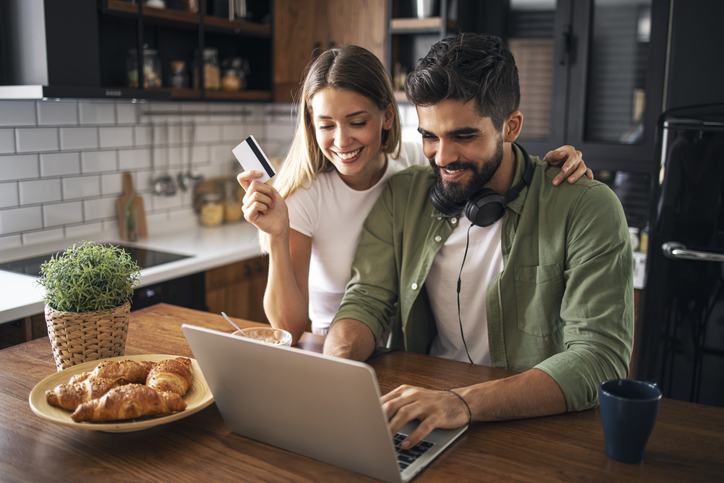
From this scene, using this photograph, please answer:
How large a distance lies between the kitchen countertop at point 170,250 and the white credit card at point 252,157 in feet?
3.05

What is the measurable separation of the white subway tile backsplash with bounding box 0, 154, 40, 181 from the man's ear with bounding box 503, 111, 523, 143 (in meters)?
2.13

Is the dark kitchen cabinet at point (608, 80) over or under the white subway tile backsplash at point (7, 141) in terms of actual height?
over

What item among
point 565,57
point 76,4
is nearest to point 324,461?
point 76,4

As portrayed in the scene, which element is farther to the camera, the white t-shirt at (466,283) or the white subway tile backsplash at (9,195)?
the white subway tile backsplash at (9,195)

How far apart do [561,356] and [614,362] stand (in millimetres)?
119

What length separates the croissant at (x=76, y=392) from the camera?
3.59ft

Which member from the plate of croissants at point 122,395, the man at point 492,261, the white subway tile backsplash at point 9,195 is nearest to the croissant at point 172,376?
the plate of croissants at point 122,395

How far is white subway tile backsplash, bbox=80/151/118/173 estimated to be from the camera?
9.71ft

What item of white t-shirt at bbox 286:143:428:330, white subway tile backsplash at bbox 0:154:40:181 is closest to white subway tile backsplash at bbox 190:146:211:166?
white subway tile backsplash at bbox 0:154:40:181

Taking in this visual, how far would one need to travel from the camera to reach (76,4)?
7.95 ft

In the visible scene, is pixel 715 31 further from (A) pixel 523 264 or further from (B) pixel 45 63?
(B) pixel 45 63

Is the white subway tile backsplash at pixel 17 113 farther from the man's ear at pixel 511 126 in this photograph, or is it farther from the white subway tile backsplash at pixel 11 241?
the man's ear at pixel 511 126

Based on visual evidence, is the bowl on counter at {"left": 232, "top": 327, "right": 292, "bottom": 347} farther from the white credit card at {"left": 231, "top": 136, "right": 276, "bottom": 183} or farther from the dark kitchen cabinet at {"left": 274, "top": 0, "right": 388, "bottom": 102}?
the dark kitchen cabinet at {"left": 274, "top": 0, "right": 388, "bottom": 102}

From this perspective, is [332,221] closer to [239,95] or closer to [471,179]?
[471,179]
